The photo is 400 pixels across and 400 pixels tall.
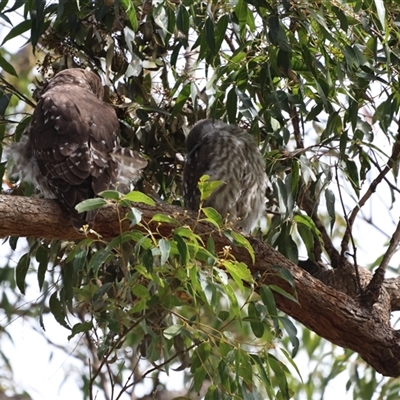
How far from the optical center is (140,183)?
14.8 ft

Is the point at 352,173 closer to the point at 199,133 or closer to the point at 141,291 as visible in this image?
the point at 199,133

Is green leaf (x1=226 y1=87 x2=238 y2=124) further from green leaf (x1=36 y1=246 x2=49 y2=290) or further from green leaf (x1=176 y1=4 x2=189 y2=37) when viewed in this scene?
green leaf (x1=36 y1=246 x2=49 y2=290)

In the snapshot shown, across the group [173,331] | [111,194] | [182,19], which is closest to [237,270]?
[173,331]

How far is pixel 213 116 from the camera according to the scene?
405 centimetres

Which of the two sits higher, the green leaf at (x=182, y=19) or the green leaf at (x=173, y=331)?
the green leaf at (x=182, y=19)

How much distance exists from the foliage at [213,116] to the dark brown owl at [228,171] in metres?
0.09

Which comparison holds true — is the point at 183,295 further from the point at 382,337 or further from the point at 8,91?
the point at 8,91

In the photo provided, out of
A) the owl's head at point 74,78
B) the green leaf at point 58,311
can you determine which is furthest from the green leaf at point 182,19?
the green leaf at point 58,311

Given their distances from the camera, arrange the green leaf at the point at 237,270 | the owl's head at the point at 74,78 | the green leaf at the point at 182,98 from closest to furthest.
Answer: the green leaf at the point at 237,270, the green leaf at the point at 182,98, the owl's head at the point at 74,78

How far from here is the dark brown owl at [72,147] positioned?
13.4ft

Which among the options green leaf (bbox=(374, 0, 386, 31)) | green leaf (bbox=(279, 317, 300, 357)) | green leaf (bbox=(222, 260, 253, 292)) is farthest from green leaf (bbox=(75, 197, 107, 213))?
green leaf (bbox=(374, 0, 386, 31))

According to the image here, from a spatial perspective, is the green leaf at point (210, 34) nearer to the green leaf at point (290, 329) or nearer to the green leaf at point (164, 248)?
the green leaf at point (164, 248)

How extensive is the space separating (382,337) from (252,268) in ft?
2.08

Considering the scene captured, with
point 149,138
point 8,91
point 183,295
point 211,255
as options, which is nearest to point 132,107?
point 149,138
